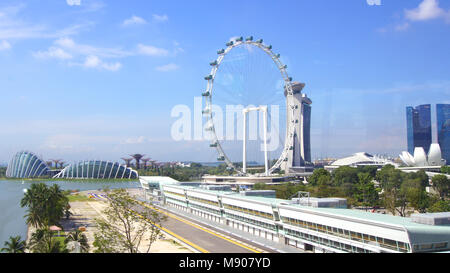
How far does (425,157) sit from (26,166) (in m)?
76.1

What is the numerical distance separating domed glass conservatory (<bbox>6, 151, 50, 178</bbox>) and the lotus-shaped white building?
71633 mm

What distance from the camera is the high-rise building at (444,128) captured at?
3379cm

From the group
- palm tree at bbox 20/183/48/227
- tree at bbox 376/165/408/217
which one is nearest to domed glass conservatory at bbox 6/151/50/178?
palm tree at bbox 20/183/48/227

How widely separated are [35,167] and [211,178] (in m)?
50.4

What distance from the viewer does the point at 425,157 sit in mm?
56062

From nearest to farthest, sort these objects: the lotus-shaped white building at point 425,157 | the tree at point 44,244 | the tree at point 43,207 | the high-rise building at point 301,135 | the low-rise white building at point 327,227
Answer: the low-rise white building at point 327,227 → the tree at point 44,244 → the tree at point 43,207 → the lotus-shaped white building at point 425,157 → the high-rise building at point 301,135

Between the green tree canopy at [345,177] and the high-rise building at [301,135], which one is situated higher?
the high-rise building at [301,135]

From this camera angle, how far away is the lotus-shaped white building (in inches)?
2122

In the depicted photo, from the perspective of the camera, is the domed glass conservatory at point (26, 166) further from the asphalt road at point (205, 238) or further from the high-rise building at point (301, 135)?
the asphalt road at point (205, 238)

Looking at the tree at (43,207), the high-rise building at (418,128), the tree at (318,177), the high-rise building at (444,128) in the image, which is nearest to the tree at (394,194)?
the tree at (318,177)

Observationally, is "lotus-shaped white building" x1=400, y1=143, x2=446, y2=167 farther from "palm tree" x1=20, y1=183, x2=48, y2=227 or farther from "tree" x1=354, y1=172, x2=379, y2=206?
"palm tree" x1=20, y1=183, x2=48, y2=227

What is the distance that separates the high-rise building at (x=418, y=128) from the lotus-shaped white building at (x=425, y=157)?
2.18ft

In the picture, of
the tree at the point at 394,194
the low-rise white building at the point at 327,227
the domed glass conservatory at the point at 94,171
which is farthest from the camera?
the domed glass conservatory at the point at 94,171

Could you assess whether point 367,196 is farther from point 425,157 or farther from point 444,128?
point 425,157
